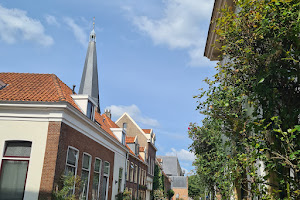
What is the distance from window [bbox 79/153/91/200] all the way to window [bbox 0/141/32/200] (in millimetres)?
3479

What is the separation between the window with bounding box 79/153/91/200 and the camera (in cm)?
1448

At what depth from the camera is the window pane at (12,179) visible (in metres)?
11.3

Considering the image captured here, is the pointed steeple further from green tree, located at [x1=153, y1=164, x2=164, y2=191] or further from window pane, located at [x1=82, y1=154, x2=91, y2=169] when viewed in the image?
window pane, located at [x1=82, y1=154, x2=91, y2=169]

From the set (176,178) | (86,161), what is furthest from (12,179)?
(176,178)

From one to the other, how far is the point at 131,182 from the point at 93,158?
449 inches

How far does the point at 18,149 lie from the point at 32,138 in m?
0.75

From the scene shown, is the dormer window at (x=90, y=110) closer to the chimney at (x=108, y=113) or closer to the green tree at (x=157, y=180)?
the chimney at (x=108, y=113)

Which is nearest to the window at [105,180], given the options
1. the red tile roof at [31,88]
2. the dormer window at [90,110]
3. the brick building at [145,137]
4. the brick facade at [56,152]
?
the dormer window at [90,110]

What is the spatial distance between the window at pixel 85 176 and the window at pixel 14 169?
3.48 meters

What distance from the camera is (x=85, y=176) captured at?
15.0 m

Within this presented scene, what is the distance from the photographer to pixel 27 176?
11.3 metres

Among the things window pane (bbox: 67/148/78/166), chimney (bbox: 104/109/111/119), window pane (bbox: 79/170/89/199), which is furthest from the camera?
chimney (bbox: 104/109/111/119)

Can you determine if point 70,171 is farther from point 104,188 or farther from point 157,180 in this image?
point 157,180

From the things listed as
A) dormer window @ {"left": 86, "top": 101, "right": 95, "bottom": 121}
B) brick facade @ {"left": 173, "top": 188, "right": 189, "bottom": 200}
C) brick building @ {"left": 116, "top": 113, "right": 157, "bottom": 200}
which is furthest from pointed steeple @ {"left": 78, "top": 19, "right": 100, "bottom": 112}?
brick facade @ {"left": 173, "top": 188, "right": 189, "bottom": 200}
